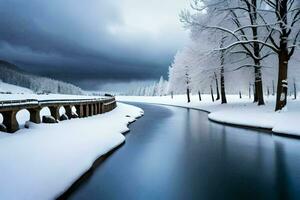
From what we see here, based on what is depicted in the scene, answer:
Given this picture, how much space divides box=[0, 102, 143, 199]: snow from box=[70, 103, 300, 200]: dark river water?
609 millimetres

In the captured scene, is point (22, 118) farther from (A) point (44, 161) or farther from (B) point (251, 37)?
(B) point (251, 37)

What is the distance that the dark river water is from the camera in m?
8.55

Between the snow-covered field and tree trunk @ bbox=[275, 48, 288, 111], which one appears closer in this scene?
the snow-covered field

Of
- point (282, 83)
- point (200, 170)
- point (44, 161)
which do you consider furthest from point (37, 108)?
point (282, 83)

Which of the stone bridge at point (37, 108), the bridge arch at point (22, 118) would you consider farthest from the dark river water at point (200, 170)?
the bridge arch at point (22, 118)

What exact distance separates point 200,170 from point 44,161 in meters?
5.16

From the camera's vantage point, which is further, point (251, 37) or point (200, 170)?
point (251, 37)

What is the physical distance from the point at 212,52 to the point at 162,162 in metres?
11.6

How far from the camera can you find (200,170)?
36.0ft

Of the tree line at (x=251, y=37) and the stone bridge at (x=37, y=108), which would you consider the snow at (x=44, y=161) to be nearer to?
the stone bridge at (x=37, y=108)

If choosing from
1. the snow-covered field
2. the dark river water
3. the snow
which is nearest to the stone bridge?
the snow-covered field

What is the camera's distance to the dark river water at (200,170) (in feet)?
28.1

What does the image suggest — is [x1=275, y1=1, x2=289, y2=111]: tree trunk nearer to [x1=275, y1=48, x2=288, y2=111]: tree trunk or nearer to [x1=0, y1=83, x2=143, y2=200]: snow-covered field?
[x1=275, y1=48, x2=288, y2=111]: tree trunk

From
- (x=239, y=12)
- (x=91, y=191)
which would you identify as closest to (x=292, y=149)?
(x=91, y=191)
